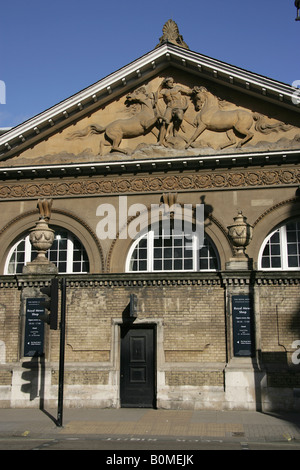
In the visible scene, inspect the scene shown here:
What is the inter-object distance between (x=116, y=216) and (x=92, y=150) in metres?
2.87

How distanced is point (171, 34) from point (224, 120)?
486 cm

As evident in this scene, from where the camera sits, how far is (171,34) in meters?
21.6

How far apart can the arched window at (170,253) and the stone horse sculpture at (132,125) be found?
358cm

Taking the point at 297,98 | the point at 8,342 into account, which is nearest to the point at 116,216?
the point at 8,342

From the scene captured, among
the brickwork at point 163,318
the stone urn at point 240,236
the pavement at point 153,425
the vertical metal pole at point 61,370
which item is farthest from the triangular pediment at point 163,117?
the pavement at point 153,425

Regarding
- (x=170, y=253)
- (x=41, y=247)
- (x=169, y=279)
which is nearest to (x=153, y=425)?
(x=169, y=279)

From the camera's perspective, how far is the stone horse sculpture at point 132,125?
1997 centimetres

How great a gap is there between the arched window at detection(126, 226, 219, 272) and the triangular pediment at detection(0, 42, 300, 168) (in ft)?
9.73

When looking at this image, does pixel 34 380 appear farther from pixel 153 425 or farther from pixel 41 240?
pixel 153 425

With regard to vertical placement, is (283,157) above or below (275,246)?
above

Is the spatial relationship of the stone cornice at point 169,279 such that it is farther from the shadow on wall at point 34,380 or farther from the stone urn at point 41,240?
the shadow on wall at point 34,380

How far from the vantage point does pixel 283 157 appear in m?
18.6

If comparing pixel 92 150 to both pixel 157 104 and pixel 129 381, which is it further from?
pixel 129 381
